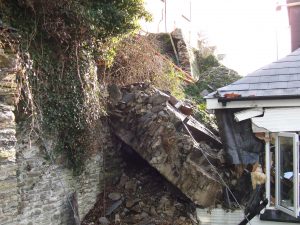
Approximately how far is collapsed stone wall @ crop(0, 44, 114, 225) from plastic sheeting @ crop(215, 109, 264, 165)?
2.68 metres

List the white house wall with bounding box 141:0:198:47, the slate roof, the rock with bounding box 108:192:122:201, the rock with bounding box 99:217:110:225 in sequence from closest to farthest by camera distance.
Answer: the slate roof, the rock with bounding box 99:217:110:225, the rock with bounding box 108:192:122:201, the white house wall with bounding box 141:0:198:47

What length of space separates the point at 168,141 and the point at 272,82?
8.30 ft

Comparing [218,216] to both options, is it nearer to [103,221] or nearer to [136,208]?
[136,208]

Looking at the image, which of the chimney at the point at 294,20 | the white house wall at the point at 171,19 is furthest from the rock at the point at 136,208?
the white house wall at the point at 171,19

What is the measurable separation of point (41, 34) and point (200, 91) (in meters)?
9.51

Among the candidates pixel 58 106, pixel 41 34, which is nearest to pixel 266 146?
pixel 58 106

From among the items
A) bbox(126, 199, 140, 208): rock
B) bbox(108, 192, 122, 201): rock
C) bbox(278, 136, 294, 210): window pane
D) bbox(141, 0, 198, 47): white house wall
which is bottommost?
bbox(126, 199, 140, 208): rock

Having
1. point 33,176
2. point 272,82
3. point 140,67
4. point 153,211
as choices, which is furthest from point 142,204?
point 140,67

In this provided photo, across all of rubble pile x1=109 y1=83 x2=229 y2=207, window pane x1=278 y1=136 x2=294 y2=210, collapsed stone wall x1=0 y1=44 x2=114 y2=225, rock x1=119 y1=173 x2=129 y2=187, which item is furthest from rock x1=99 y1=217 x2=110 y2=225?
window pane x1=278 y1=136 x2=294 y2=210

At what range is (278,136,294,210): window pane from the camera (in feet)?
26.9

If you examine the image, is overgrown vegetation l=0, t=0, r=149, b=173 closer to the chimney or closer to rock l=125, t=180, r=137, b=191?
rock l=125, t=180, r=137, b=191

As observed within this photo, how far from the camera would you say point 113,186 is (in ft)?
32.1

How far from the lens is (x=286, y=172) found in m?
8.32

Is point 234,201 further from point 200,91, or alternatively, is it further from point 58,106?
point 200,91
